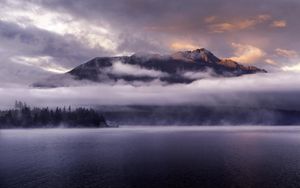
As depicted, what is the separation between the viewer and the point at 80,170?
395 feet

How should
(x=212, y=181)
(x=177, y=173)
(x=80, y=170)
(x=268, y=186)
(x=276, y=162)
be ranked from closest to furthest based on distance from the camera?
(x=268, y=186)
(x=212, y=181)
(x=177, y=173)
(x=80, y=170)
(x=276, y=162)

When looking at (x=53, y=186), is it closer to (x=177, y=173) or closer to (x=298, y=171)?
(x=177, y=173)

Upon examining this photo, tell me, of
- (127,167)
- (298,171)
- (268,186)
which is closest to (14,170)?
(127,167)

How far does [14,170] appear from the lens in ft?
385

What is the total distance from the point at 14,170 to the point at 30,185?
2785 cm

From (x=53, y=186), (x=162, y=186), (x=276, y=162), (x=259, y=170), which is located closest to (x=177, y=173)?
(x=162, y=186)

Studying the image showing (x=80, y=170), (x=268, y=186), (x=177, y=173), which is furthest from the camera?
(x=80, y=170)

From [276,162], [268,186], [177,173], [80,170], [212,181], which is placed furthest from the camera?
[276,162]

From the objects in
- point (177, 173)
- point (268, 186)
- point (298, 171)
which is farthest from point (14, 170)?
point (298, 171)

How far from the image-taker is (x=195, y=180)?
101 meters

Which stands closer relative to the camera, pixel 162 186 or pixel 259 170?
pixel 162 186

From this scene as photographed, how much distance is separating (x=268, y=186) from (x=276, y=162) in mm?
50231

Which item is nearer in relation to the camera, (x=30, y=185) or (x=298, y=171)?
(x=30, y=185)

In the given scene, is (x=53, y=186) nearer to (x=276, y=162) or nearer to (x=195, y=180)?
(x=195, y=180)
